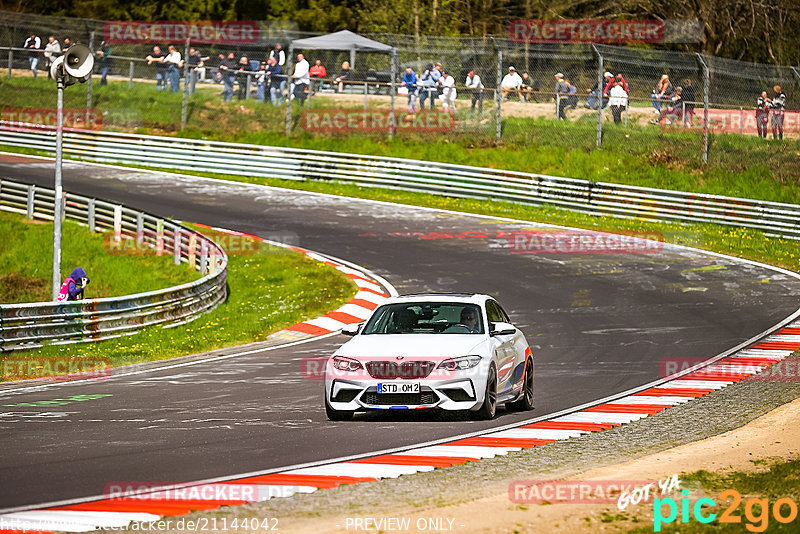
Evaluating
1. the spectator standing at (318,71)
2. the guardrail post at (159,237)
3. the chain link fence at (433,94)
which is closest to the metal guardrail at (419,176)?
the chain link fence at (433,94)

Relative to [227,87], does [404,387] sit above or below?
below

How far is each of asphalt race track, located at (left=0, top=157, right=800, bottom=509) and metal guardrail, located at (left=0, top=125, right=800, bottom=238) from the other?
1702mm

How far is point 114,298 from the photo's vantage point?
62.5 ft

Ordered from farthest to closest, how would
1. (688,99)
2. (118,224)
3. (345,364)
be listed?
(688,99) → (118,224) → (345,364)

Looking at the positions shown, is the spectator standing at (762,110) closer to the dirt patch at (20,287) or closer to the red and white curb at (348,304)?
the red and white curb at (348,304)

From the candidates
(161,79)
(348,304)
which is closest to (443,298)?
(348,304)

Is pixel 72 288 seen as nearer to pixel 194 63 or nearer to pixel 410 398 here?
pixel 410 398

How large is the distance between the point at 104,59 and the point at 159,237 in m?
13.6

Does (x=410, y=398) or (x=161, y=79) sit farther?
(x=161, y=79)

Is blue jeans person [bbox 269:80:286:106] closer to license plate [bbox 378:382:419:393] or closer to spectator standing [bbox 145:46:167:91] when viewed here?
spectator standing [bbox 145:46:167:91]

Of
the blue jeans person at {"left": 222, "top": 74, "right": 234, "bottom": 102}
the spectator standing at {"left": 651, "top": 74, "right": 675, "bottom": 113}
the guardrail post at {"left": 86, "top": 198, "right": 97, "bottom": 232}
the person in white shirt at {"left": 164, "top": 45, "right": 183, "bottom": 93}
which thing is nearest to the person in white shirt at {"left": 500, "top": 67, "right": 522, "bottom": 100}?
the spectator standing at {"left": 651, "top": 74, "right": 675, "bottom": 113}

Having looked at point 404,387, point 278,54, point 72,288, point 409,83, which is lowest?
point 72,288

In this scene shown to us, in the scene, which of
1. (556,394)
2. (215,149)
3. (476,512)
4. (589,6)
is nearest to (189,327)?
(556,394)

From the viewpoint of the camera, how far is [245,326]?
812 inches
